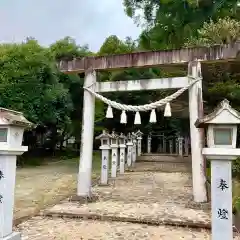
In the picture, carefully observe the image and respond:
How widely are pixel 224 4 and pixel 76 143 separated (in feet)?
60.0

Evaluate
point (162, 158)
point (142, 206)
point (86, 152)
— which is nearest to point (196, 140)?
point (142, 206)

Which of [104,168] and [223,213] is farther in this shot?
[104,168]

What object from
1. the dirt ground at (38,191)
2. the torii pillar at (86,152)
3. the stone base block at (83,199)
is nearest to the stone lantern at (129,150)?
the dirt ground at (38,191)

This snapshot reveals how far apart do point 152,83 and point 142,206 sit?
3313 mm

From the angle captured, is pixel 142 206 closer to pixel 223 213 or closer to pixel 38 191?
pixel 223 213

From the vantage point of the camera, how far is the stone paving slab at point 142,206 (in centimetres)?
632

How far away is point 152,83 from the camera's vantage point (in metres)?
8.10

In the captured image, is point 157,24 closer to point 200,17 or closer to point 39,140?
point 200,17

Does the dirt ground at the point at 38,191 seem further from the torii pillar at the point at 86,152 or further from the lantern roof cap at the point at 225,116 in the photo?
the lantern roof cap at the point at 225,116

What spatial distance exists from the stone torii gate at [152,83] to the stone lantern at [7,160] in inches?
152

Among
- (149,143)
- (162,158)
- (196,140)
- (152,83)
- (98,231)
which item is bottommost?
(98,231)

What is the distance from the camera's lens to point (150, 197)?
8.62 metres

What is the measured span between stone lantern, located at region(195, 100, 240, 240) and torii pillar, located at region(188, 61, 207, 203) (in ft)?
11.8

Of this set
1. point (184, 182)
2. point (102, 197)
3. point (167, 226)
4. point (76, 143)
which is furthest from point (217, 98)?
point (76, 143)
